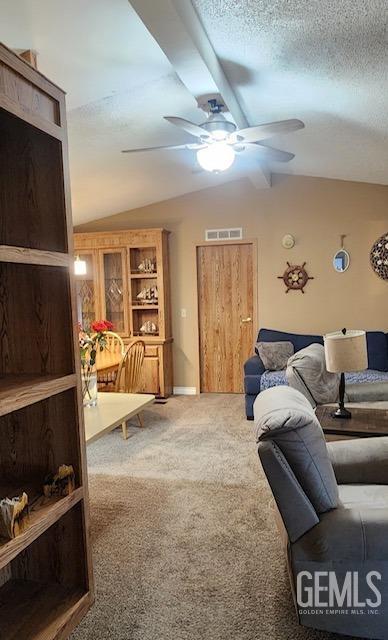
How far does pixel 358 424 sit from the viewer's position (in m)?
2.85

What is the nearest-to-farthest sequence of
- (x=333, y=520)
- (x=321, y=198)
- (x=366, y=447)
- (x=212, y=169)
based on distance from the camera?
(x=333, y=520)
(x=366, y=447)
(x=212, y=169)
(x=321, y=198)

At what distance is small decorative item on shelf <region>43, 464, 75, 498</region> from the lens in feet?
5.60

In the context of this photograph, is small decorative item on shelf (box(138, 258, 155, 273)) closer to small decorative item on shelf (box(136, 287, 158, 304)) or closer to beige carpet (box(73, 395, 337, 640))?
small decorative item on shelf (box(136, 287, 158, 304))

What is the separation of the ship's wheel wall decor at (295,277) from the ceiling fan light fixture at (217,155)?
2.87 m

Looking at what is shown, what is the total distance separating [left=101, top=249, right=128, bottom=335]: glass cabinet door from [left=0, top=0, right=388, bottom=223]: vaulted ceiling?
1567 millimetres

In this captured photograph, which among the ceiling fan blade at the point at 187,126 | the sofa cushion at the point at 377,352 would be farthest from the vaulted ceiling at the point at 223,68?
the sofa cushion at the point at 377,352

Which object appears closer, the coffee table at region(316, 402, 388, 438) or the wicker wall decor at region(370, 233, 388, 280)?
the coffee table at region(316, 402, 388, 438)

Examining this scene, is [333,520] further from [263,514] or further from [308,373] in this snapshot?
[308,373]

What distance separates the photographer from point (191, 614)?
6.36ft

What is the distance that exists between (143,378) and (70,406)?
4.14 meters

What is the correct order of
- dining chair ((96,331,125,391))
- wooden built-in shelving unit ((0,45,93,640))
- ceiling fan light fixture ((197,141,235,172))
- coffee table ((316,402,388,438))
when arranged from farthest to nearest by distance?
dining chair ((96,331,125,391))
ceiling fan light fixture ((197,141,235,172))
coffee table ((316,402,388,438))
wooden built-in shelving unit ((0,45,93,640))

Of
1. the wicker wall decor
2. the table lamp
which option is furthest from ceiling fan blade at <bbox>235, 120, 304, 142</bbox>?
the wicker wall decor

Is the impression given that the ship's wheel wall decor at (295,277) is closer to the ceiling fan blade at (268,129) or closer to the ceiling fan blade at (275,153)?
the ceiling fan blade at (275,153)

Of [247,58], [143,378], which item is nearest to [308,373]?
[247,58]
